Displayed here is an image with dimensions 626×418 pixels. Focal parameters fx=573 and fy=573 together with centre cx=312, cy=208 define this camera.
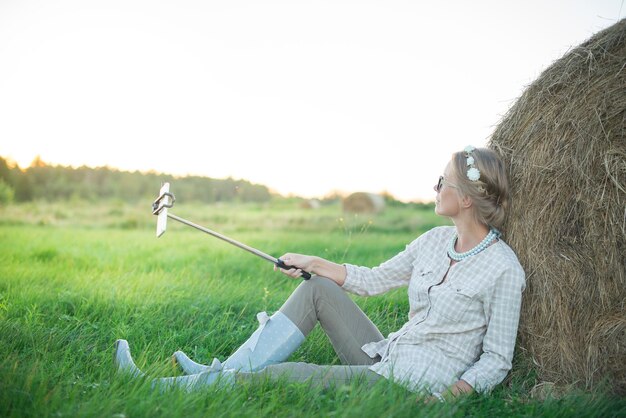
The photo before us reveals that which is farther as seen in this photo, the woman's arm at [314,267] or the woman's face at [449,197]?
the woman's arm at [314,267]

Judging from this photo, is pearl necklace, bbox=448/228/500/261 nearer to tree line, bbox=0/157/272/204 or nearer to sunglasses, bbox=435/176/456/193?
sunglasses, bbox=435/176/456/193

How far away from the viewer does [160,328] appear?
3.55 m

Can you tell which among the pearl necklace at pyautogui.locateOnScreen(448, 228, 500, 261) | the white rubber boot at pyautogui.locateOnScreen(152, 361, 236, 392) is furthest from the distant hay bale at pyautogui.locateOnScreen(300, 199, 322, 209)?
the white rubber boot at pyautogui.locateOnScreen(152, 361, 236, 392)

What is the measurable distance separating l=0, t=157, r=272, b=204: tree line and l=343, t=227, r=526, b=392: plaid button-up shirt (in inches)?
379

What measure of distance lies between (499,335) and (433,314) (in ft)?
0.99

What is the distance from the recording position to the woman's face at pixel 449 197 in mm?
2707

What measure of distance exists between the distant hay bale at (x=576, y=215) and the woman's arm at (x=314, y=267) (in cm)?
89

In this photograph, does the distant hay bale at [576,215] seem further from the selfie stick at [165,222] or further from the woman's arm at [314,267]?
the selfie stick at [165,222]

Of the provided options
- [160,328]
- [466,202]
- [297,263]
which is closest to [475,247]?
[466,202]

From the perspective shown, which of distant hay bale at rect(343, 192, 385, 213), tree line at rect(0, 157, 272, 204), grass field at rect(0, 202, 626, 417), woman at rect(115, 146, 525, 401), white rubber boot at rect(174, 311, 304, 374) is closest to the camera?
grass field at rect(0, 202, 626, 417)

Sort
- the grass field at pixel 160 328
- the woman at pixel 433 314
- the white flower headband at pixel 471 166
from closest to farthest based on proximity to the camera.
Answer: the grass field at pixel 160 328
the woman at pixel 433 314
the white flower headband at pixel 471 166

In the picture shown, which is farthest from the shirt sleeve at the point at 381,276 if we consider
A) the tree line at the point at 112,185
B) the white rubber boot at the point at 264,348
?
the tree line at the point at 112,185

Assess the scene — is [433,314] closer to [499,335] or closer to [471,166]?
[499,335]

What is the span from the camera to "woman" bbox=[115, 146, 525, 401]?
2.54 meters
